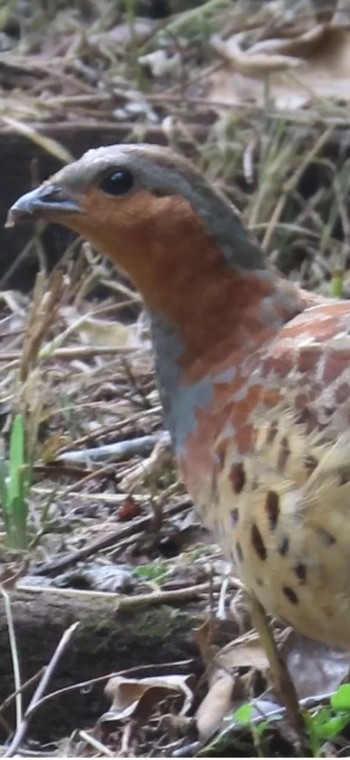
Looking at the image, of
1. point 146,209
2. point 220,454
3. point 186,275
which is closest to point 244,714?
point 220,454

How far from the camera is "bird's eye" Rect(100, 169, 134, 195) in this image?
91.1 inches

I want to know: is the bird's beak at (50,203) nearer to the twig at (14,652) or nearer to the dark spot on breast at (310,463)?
the dark spot on breast at (310,463)

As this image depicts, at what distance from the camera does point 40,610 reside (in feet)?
8.65

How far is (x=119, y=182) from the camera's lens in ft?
7.61

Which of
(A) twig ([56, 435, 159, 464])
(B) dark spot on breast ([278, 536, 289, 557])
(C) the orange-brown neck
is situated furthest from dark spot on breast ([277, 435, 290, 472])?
(A) twig ([56, 435, 159, 464])

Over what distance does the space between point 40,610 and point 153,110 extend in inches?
116

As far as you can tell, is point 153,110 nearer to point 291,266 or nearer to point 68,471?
point 291,266

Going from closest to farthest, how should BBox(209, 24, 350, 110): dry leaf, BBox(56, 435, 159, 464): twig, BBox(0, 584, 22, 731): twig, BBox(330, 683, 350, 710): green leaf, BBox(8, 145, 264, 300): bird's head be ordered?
BBox(330, 683, 350, 710): green leaf → BBox(8, 145, 264, 300): bird's head → BBox(0, 584, 22, 731): twig → BBox(56, 435, 159, 464): twig → BBox(209, 24, 350, 110): dry leaf

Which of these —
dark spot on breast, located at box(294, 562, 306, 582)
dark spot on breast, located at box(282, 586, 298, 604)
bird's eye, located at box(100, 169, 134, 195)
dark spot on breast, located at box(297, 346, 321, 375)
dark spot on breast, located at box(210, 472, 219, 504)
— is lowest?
dark spot on breast, located at box(282, 586, 298, 604)

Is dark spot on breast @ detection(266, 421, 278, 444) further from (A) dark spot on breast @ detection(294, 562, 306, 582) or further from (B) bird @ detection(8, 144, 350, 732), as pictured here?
(A) dark spot on breast @ detection(294, 562, 306, 582)

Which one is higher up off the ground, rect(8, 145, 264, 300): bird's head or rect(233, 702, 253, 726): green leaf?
rect(8, 145, 264, 300): bird's head

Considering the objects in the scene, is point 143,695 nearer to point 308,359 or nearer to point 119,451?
point 308,359

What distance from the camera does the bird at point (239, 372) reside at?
2.08m

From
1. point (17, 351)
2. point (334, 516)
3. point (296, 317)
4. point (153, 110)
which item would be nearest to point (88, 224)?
point (296, 317)
